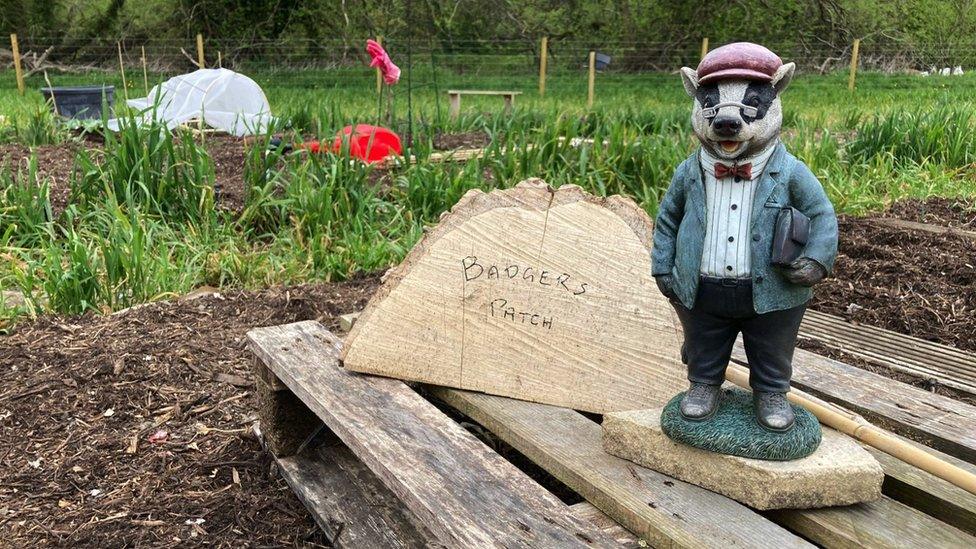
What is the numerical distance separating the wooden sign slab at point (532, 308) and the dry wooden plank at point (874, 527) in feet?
1.55

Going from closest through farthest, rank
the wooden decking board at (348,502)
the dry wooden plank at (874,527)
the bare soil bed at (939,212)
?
the dry wooden plank at (874,527) → the wooden decking board at (348,502) → the bare soil bed at (939,212)

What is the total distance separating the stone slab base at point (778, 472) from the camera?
1.29 metres

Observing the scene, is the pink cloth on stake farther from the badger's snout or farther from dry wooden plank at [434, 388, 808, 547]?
the badger's snout

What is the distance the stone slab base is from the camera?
129cm

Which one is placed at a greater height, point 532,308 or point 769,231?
point 769,231

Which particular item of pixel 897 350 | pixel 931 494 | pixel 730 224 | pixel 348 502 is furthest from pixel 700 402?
pixel 897 350

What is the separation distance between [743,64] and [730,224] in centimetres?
24

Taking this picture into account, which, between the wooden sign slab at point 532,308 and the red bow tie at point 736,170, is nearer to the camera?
the red bow tie at point 736,170

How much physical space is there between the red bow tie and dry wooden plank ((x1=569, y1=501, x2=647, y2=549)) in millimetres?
564

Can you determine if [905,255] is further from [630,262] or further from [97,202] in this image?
[97,202]

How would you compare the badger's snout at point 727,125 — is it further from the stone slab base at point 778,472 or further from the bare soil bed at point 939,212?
the bare soil bed at point 939,212

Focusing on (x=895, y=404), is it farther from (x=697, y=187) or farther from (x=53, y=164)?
(x=53, y=164)

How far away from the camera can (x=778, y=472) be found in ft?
4.23

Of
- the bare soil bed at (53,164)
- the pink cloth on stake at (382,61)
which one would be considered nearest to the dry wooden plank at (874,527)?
the bare soil bed at (53,164)
